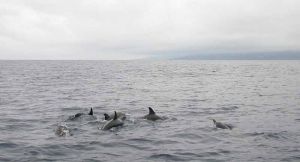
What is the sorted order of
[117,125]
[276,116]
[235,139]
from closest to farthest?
[235,139] < [117,125] < [276,116]

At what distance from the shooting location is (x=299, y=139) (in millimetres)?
19750

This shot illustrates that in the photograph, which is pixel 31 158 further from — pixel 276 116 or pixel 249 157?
pixel 276 116

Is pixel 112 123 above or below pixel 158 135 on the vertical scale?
above

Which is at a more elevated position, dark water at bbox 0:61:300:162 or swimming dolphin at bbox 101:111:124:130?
swimming dolphin at bbox 101:111:124:130

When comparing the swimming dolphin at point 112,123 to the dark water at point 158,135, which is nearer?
the dark water at point 158,135

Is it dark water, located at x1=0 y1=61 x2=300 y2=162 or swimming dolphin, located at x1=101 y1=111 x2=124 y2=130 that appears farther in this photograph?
swimming dolphin, located at x1=101 y1=111 x2=124 y2=130

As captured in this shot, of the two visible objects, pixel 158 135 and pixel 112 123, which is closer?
pixel 158 135

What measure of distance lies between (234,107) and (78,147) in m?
18.0

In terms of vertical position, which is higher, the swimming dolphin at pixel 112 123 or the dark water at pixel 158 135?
the swimming dolphin at pixel 112 123

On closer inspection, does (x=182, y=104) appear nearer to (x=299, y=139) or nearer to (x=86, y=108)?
(x=86, y=108)

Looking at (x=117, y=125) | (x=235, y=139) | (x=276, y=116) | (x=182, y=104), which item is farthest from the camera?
(x=182, y=104)

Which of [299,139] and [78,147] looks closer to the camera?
[78,147]

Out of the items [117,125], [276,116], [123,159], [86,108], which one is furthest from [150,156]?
[86,108]

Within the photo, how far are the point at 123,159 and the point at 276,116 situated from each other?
49.7 ft
